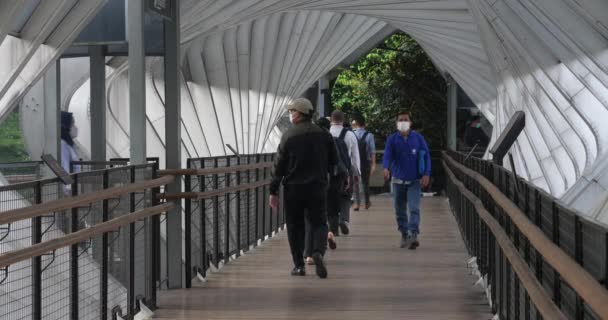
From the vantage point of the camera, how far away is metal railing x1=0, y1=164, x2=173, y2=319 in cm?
599

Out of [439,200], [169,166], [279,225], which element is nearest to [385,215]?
[279,225]

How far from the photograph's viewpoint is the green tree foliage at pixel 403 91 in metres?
39.6

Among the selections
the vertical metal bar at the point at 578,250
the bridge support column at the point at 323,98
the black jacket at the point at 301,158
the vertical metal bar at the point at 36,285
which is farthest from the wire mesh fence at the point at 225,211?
the bridge support column at the point at 323,98

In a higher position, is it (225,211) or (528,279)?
(528,279)

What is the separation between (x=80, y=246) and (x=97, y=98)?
8.98 m

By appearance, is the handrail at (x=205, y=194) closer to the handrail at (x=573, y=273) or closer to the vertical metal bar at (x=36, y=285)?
the vertical metal bar at (x=36, y=285)

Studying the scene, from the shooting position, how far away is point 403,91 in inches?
1578

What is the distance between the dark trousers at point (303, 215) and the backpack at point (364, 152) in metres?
8.52

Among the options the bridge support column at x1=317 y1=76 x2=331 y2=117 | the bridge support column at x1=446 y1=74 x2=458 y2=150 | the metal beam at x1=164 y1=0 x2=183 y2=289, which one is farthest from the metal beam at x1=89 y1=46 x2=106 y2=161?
the bridge support column at x1=446 y1=74 x2=458 y2=150

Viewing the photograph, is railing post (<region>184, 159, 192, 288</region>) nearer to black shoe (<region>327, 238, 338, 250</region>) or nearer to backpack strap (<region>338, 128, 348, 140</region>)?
black shoe (<region>327, 238, 338, 250</region>)

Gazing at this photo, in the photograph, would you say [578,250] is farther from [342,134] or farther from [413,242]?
[342,134]

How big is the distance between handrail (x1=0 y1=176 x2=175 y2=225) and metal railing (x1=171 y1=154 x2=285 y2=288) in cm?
219

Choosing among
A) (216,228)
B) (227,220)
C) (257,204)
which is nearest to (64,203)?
(216,228)

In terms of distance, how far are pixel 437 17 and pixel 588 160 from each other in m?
13.4
